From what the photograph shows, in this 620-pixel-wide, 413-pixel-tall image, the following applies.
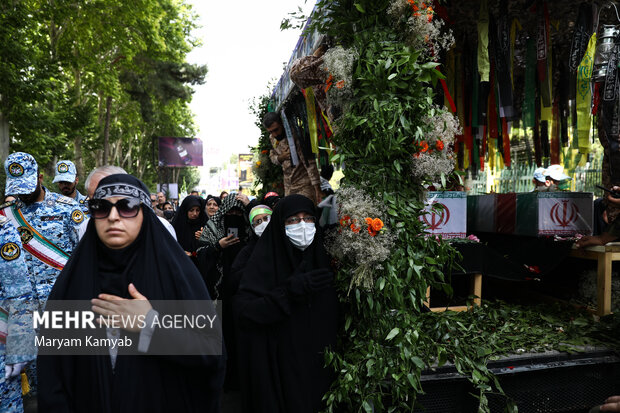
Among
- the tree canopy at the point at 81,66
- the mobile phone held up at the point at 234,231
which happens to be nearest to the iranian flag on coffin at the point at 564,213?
the mobile phone held up at the point at 234,231

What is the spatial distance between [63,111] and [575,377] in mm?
16170

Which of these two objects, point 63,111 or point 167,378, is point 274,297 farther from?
point 63,111

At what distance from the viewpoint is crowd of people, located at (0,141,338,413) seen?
1.67 meters

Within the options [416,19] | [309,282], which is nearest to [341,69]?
[416,19]

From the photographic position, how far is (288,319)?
2721 millimetres

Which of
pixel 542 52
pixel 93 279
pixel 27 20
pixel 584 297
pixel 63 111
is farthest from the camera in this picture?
pixel 63 111

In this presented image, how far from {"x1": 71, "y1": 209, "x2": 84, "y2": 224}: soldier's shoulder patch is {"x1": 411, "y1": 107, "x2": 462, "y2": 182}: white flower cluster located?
2.69 meters

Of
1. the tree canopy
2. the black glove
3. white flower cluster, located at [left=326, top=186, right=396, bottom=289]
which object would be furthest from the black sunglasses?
the tree canopy

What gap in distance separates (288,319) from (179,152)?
25.1m

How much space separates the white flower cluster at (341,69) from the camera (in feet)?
9.23

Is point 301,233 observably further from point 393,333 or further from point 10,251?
point 10,251

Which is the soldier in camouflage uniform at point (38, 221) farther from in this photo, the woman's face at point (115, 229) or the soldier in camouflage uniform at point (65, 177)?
the woman's face at point (115, 229)

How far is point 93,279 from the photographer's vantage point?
1684 millimetres

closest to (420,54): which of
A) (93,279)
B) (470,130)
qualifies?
(93,279)
